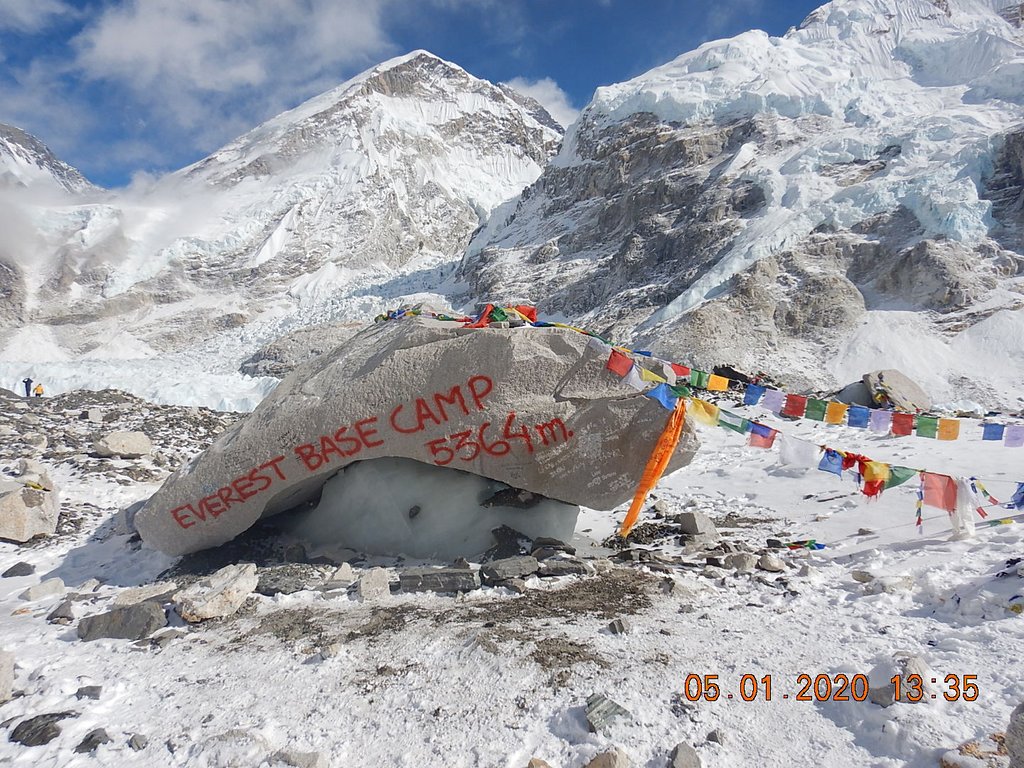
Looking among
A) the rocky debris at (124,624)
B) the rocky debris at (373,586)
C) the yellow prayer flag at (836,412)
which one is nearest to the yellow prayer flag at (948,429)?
the yellow prayer flag at (836,412)

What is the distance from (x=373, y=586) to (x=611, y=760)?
3.39 meters

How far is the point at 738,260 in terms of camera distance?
34469mm

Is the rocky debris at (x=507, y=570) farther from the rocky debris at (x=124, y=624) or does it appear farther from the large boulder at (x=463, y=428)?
the rocky debris at (x=124, y=624)

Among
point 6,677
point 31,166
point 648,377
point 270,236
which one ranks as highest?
point 31,166

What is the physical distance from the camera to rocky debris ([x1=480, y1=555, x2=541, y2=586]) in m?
5.72

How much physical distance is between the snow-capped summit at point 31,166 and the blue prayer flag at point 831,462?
143427 millimetres

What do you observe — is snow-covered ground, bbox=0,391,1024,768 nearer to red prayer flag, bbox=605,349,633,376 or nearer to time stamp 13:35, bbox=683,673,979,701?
time stamp 13:35, bbox=683,673,979,701

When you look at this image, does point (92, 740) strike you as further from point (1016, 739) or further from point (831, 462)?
point (831, 462)

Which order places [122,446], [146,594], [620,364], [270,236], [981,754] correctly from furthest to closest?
1. [270,236]
2. [122,446]
3. [620,364]
4. [146,594]
5. [981,754]

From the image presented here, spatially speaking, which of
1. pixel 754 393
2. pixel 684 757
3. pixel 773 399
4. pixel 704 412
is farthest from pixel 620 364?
pixel 684 757

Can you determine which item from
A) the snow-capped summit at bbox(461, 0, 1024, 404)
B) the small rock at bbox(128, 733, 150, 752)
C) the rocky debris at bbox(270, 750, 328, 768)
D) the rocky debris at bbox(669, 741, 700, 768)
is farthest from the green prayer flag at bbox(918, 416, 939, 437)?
the snow-capped summit at bbox(461, 0, 1024, 404)

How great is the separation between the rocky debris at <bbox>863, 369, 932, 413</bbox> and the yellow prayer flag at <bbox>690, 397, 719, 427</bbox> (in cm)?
1344

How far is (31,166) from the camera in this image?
133 meters

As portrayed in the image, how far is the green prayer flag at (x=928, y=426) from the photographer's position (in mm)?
6844
